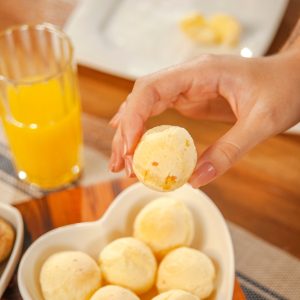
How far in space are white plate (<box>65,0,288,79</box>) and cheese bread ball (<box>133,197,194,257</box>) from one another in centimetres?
44

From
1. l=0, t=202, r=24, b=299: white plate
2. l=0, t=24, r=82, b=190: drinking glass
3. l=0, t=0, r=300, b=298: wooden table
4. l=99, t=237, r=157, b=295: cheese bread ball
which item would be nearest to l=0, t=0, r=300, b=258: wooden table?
l=0, t=0, r=300, b=298: wooden table

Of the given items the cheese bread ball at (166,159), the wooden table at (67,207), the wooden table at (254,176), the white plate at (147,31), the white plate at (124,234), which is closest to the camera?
the cheese bread ball at (166,159)

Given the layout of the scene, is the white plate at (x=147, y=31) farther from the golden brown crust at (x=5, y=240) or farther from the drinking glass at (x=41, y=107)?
the golden brown crust at (x=5, y=240)

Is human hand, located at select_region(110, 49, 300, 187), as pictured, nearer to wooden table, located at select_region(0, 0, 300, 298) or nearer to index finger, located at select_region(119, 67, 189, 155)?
index finger, located at select_region(119, 67, 189, 155)

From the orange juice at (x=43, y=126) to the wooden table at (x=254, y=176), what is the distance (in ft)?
0.51

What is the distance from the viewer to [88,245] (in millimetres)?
806

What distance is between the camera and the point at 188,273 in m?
0.73

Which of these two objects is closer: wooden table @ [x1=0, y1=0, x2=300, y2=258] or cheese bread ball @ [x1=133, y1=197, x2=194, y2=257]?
cheese bread ball @ [x1=133, y1=197, x2=194, y2=257]

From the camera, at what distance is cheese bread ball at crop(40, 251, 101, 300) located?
72 cm

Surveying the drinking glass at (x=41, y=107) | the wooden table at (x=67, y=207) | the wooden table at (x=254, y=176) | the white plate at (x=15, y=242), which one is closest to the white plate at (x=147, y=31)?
the wooden table at (x=254, y=176)

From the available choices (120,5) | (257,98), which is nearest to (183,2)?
(120,5)

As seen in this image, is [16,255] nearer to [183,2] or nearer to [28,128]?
[28,128]

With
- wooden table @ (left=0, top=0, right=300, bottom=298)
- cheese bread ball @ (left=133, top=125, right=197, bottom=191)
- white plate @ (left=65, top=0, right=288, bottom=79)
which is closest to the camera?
cheese bread ball @ (left=133, top=125, right=197, bottom=191)

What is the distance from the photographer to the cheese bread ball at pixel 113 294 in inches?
27.4
